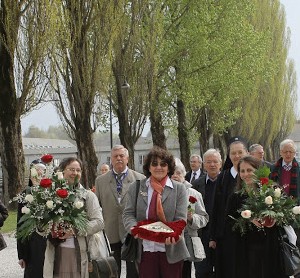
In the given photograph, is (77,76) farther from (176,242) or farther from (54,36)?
(176,242)

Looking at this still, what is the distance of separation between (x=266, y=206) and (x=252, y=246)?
525 mm

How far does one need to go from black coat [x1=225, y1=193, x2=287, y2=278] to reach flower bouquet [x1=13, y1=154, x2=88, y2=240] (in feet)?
5.17

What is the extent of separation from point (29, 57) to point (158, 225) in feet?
48.9

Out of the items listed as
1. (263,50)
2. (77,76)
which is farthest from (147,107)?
(263,50)

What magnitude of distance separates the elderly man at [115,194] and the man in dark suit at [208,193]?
879 mm

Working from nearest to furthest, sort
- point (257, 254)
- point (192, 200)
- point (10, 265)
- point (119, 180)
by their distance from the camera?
1. point (257, 254)
2. point (192, 200)
3. point (119, 180)
4. point (10, 265)

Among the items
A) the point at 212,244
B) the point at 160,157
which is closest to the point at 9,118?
the point at 212,244

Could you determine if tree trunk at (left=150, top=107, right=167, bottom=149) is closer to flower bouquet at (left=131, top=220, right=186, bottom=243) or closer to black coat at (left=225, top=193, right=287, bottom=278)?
black coat at (left=225, top=193, right=287, bottom=278)

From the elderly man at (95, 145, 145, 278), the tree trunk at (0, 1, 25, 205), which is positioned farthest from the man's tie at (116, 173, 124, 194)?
the tree trunk at (0, 1, 25, 205)

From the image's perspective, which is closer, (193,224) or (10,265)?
(193,224)

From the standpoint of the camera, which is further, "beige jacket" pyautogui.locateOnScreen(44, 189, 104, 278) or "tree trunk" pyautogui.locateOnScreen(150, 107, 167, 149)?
"tree trunk" pyautogui.locateOnScreen(150, 107, 167, 149)

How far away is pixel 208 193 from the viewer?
884cm

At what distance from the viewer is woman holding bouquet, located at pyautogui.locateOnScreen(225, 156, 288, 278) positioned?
678cm

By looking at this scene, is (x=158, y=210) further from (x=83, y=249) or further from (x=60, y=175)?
(x=60, y=175)
